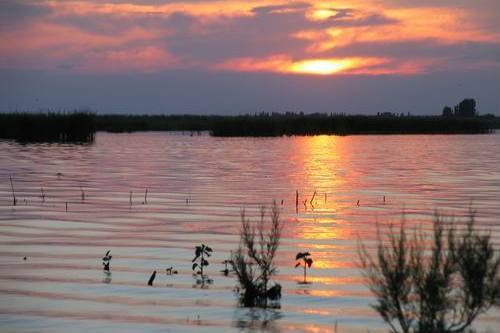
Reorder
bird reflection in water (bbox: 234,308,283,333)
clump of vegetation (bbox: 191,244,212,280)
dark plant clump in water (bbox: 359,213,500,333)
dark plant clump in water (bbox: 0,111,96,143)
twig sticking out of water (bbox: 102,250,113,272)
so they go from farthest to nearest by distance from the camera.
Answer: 1. dark plant clump in water (bbox: 0,111,96,143)
2. twig sticking out of water (bbox: 102,250,113,272)
3. clump of vegetation (bbox: 191,244,212,280)
4. bird reflection in water (bbox: 234,308,283,333)
5. dark plant clump in water (bbox: 359,213,500,333)

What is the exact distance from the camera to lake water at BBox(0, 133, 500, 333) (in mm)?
10172

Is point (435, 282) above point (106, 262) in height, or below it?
above

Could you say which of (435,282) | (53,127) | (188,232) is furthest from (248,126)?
(435,282)

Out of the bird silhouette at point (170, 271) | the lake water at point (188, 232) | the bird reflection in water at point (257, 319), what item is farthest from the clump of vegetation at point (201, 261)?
the bird reflection in water at point (257, 319)

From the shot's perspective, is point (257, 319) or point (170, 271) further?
point (170, 271)

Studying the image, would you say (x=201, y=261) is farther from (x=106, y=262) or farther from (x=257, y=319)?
(x=257, y=319)

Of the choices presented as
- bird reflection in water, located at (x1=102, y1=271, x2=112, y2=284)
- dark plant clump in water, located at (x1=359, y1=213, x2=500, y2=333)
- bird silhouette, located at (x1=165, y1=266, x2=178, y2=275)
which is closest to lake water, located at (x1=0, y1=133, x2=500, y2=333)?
bird reflection in water, located at (x1=102, y1=271, x2=112, y2=284)

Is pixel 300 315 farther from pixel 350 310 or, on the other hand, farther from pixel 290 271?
pixel 290 271

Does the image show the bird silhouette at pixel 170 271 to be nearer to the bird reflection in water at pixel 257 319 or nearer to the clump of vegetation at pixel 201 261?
the clump of vegetation at pixel 201 261

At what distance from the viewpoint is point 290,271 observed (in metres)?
13.0

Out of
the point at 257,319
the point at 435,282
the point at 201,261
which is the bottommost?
the point at 257,319

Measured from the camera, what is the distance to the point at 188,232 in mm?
17219

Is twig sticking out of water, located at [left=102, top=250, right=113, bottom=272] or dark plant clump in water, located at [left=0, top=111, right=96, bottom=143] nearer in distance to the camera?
twig sticking out of water, located at [left=102, top=250, right=113, bottom=272]

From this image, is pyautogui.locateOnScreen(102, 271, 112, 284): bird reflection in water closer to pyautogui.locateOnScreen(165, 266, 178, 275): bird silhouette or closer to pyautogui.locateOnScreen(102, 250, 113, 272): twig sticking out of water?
pyautogui.locateOnScreen(102, 250, 113, 272): twig sticking out of water
